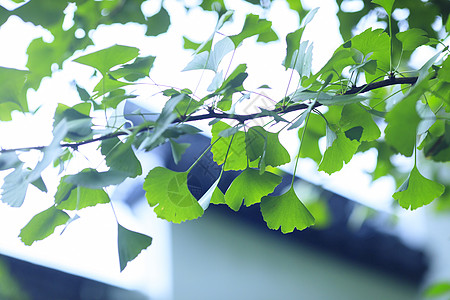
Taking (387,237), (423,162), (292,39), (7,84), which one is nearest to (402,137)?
(292,39)

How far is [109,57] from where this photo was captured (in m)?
0.38

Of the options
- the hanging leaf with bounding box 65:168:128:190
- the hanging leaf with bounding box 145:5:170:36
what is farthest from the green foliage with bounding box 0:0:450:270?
the hanging leaf with bounding box 145:5:170:36

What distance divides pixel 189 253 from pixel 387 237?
1.59 m

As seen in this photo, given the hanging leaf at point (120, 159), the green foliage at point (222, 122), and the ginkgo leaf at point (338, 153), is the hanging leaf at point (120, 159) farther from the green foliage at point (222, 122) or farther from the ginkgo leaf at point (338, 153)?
the ginkgo leaf at point (338, 153)

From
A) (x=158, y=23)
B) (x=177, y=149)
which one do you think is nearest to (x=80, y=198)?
(x=177, y=149)

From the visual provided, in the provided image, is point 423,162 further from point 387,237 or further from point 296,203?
point 387,237

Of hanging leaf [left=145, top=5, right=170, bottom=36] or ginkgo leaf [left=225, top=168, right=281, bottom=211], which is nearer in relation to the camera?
ginkgo leaf [left=225, top=168, right=281, bottom=211]

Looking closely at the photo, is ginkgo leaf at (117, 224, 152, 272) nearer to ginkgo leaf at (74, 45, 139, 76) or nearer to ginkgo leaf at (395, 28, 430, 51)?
ginkgo leaf at (74, 45, 139, 76)

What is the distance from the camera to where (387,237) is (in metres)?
2.86

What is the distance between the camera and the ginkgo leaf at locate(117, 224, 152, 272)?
36 cm

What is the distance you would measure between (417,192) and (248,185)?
6.3 inches

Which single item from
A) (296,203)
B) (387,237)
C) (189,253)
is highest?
(296,203)

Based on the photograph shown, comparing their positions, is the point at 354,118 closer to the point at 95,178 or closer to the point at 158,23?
the point at 95,178

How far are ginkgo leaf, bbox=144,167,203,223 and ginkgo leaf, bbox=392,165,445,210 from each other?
0.61 feet
